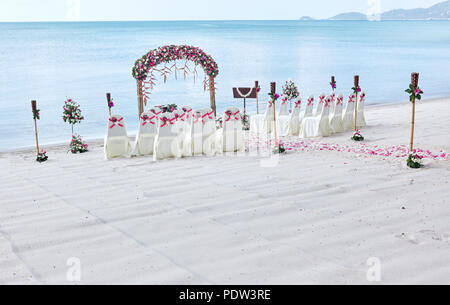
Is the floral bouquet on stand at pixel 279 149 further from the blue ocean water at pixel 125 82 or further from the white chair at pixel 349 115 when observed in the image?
the blue ocean water at pixel 125 82

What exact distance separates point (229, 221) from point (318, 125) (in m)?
6.24

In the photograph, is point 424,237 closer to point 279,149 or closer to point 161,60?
point 279,149

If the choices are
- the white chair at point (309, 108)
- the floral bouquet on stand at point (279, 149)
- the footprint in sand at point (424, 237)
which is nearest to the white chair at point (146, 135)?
the floral bouquet on stand at point (279, 149)

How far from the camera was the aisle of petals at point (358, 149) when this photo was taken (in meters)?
8.85

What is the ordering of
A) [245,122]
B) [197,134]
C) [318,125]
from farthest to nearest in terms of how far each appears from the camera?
[245,122]
[318,125]
[197,134]

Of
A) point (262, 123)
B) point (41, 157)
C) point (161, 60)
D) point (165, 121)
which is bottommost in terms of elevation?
point (41, 157)

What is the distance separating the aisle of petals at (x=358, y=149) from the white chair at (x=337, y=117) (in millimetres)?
1173

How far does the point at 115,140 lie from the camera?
9789 millimetres

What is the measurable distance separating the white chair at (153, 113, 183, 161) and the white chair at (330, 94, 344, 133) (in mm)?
4093

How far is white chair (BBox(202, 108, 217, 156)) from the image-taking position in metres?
9.76

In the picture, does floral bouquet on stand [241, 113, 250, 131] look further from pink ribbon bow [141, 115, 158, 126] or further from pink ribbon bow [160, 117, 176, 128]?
pink ribbon bow [160, 117, 176, 128]

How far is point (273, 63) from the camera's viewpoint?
48.3 m

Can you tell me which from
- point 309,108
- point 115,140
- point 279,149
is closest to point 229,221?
point 279,149

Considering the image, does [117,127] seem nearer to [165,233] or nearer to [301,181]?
[301,181]
